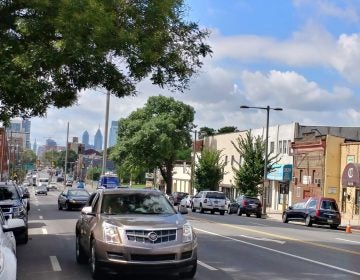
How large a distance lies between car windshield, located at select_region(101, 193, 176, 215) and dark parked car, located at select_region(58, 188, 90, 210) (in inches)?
1007

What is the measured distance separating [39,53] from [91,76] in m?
1.51

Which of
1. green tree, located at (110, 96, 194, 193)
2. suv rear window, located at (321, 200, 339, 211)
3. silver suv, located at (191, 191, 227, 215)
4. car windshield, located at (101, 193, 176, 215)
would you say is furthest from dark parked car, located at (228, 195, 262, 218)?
car windshield, located at (101, 193, 176, 215)

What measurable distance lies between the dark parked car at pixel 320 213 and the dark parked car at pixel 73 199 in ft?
42.7

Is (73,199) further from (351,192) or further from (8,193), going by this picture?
(351,192)

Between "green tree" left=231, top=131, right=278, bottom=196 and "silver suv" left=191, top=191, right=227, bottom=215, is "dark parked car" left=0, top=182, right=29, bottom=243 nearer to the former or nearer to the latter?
"silver suv" left=191, top=191, right=227, bottom=215

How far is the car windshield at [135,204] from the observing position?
38.0 feet

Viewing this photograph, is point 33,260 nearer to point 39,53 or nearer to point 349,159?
point 39,53

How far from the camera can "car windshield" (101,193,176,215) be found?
11.6 m

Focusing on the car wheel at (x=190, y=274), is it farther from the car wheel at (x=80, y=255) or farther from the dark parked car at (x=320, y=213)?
the dark parked car at (x=320, y=213)

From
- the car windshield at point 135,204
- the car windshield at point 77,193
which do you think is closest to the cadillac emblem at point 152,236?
the car windshield at point 135,204

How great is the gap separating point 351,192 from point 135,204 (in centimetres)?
3877

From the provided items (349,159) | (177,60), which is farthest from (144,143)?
(177,60)

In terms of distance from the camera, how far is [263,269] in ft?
42.1

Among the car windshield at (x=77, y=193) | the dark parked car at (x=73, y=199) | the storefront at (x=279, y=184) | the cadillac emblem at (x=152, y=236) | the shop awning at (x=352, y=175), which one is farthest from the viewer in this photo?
the storefront at (x=279, y=184)
